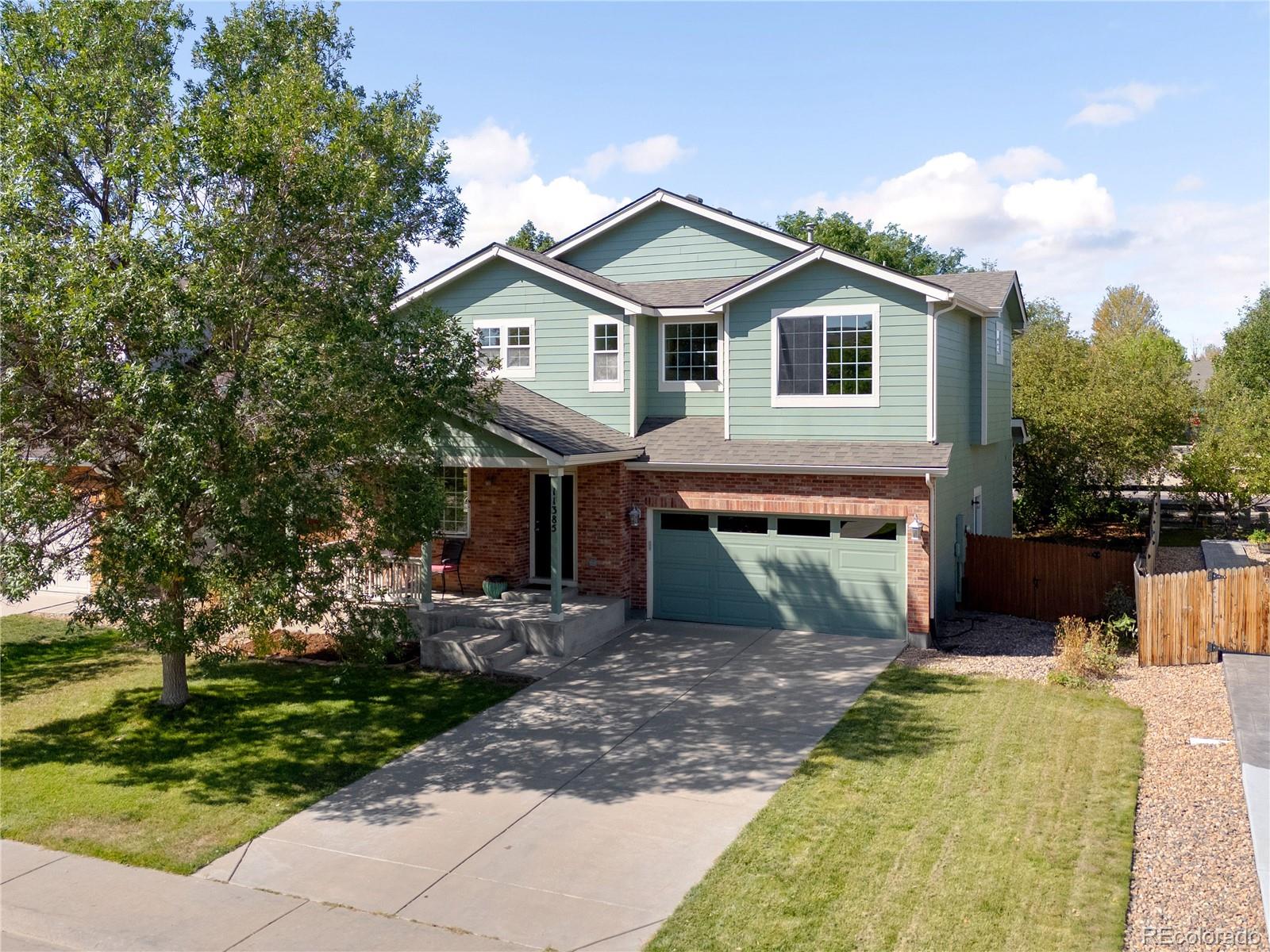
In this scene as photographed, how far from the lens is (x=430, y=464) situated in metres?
12.2

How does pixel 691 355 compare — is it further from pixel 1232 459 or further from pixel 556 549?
pixel 1232 459

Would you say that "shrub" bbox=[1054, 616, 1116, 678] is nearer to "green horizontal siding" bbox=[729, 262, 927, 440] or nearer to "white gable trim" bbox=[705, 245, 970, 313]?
"green horizontal siding" bbox=[729, 262, 927, 440]

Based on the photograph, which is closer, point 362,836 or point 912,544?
point 362,836

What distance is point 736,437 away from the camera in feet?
56.3

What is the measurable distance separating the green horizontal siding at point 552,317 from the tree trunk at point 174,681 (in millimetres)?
8418

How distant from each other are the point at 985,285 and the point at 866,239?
2543 centimetres

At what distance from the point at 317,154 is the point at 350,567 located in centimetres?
483

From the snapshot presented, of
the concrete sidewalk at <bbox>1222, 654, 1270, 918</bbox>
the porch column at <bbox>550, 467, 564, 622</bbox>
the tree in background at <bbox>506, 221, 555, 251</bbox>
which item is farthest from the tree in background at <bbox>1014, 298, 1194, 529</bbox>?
the tree in background at <bbox>506, 221, 555, 251</bbox>

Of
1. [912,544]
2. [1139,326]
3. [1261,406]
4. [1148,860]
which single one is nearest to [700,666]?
[912,544]

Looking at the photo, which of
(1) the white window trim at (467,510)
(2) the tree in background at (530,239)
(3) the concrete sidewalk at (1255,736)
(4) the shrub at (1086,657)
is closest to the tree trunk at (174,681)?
(1) the white window trim at (467,510)

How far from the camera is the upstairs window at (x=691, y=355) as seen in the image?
59.5ft

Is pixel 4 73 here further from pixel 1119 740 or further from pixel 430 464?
pixel 1119 740

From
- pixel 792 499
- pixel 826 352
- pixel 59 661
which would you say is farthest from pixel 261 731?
pixel 826 352

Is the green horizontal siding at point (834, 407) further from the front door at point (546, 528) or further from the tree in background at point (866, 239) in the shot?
the tree in background at point (866, 239)
